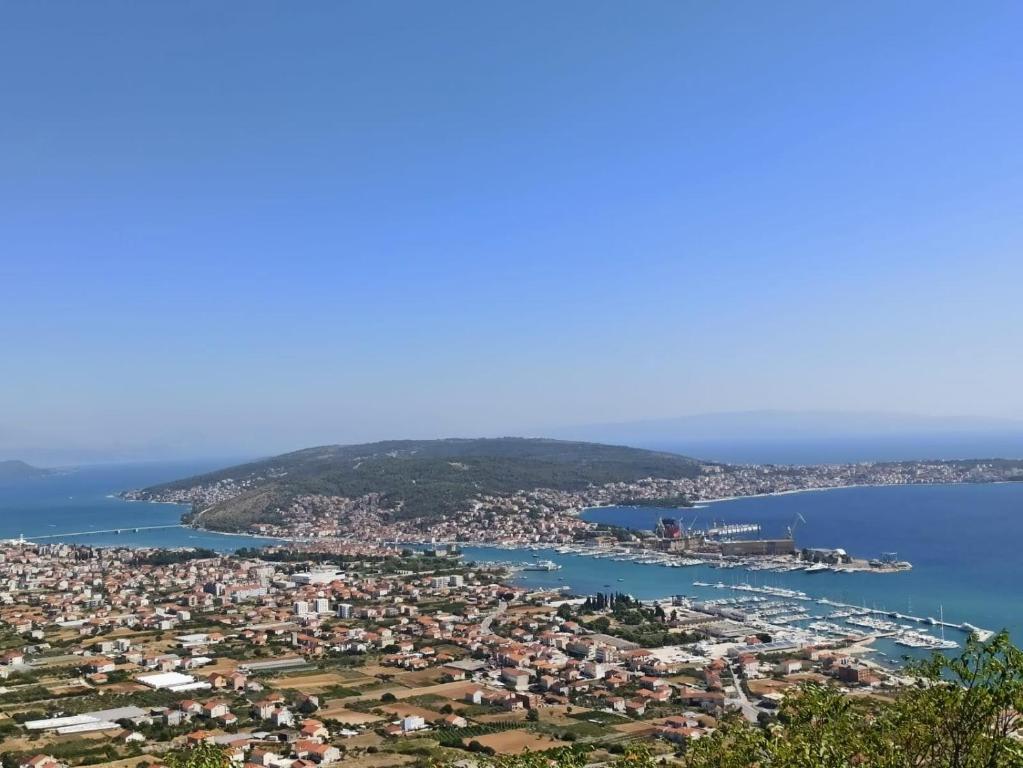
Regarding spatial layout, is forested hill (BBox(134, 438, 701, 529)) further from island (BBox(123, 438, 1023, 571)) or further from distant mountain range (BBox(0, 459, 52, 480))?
distant mountain range (BBox(0, 459, 52, 480))

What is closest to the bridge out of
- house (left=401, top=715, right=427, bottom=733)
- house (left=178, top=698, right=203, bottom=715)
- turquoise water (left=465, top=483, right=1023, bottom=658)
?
turquoise water (left=465, top=483, right=1023, bottom=658)

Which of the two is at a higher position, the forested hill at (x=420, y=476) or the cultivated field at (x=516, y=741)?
the forested hill at (x=420, y=476)

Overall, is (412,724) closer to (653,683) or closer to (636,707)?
(636,707)

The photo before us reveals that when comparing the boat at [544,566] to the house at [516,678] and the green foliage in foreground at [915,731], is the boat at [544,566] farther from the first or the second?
the green foliage in foreground at [915,731]

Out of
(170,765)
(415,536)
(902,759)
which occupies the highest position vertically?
(902,759)

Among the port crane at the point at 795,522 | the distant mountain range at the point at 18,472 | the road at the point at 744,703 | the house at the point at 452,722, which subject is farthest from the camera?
the distant mountain range at the point at 18,472

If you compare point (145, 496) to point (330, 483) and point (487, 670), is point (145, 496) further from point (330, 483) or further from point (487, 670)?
point (487, 670)

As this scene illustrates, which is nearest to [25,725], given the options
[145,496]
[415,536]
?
[415,536]

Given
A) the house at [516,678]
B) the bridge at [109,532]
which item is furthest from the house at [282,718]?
the bridge at [109,532]
